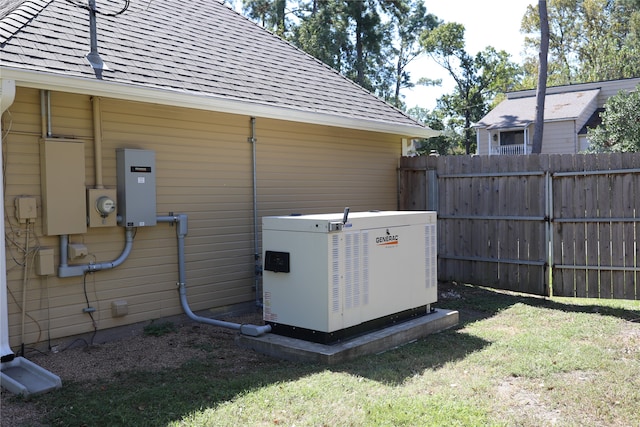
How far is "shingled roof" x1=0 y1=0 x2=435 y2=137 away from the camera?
5609mm

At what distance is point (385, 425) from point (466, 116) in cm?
3684

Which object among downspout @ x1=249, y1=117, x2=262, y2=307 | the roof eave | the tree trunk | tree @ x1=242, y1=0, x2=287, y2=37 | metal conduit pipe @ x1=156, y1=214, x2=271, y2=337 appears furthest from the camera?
tree @ x1=242, y1=0, x2=287, y2=37

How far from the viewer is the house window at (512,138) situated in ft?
90.7

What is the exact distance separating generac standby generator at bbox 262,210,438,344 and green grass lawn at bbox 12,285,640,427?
43 centimetres

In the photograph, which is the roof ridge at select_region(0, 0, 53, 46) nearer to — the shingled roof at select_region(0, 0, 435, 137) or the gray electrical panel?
the shingled roof at select_region(0, 0, 435, 137)

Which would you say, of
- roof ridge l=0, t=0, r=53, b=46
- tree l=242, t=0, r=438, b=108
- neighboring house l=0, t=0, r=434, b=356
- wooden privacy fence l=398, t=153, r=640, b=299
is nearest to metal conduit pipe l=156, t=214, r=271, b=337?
neighboring house l=0, t=0, r=434, b=356

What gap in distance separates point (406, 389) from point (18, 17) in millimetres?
5399

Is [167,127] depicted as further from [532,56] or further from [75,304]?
[532,56]

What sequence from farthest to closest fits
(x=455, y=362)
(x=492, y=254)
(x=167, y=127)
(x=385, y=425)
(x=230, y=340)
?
(x=492, y=254)
(x=167, y=127)
(x=230, y=340)
(x=455, y=362)
(x=385, y=425)

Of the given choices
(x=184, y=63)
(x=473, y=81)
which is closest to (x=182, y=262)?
(x=184, y=63)

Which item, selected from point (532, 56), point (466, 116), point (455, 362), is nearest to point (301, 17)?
point (466, 116)

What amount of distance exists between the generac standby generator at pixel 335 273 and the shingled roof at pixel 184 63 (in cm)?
203

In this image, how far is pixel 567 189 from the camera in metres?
8.25

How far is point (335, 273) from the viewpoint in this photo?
18.0ft
